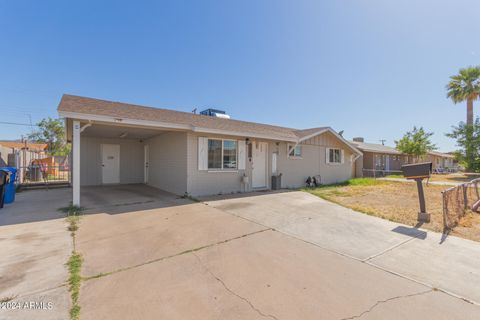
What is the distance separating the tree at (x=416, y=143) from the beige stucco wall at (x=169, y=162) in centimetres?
→ 2521

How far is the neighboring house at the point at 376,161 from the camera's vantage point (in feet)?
68.3

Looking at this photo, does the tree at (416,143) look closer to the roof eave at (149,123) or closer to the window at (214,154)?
the roof eave at (149,123)

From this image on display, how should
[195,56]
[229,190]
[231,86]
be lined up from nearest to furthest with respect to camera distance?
1. [229,190]
2. [195,56]
3. [231,86]

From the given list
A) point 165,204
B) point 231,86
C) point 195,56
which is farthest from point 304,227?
point 231,86

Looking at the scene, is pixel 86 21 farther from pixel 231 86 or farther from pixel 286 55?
pixel 286 55

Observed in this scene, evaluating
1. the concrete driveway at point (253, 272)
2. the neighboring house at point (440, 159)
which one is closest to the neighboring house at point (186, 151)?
the concrete driveway at point (253, 272)

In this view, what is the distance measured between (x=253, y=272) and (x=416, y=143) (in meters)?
27.4

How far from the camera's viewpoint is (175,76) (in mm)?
13039

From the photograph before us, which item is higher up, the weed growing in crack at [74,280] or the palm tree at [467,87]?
the palm tree at [467,87]

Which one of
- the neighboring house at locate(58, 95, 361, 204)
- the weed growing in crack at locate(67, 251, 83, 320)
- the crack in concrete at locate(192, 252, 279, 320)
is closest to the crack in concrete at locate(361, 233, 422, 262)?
the crack in concrete at locate(192, 252, 279, 320)

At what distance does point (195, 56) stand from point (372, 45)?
8695 mm

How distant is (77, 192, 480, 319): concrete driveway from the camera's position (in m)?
→ 2.17

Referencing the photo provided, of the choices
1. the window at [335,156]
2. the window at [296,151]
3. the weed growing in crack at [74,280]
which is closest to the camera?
the weed growing in crack at [74,280]

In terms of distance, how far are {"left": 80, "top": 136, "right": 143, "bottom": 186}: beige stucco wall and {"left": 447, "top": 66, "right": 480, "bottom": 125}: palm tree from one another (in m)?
30.2
